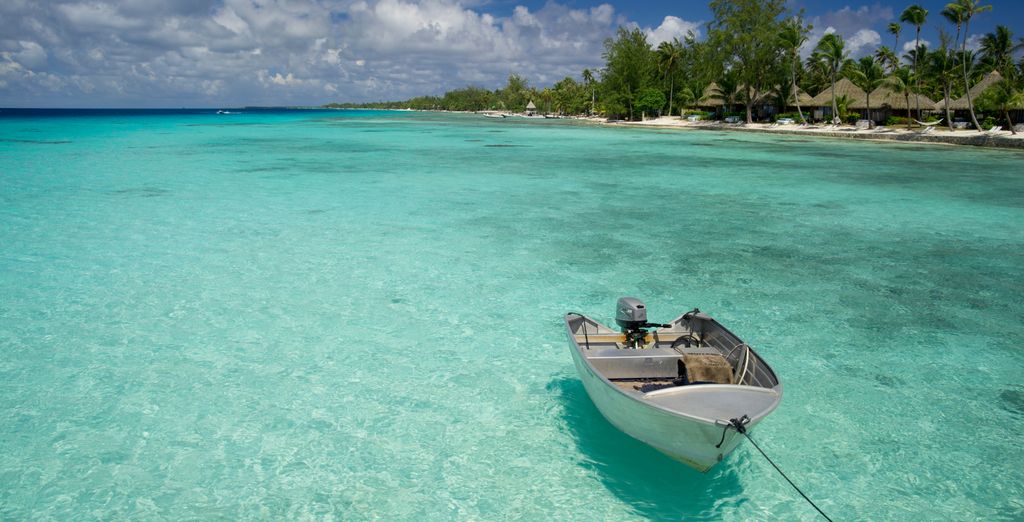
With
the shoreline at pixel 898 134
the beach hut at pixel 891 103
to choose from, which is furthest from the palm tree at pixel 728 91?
the beach hut at pixel 891 103

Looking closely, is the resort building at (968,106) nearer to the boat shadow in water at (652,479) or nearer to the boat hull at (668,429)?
the boat shadow in water at (652,479)

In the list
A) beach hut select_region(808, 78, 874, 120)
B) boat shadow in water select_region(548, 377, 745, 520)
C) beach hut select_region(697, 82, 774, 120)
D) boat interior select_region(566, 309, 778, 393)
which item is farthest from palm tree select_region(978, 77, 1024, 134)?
boat shadow in water select_region(548, 377, 745, 520)

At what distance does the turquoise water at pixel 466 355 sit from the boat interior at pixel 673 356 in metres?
0.64

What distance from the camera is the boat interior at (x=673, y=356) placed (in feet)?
17.5

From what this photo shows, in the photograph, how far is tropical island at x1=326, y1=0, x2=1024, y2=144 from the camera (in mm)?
46438

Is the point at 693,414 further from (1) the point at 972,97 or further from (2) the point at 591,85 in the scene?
(2) the point at 591,85

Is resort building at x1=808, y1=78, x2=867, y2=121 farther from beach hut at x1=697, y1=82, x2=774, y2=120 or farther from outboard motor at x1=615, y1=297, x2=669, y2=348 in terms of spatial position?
outboard motor at x1=615, y1=297, x2=669, y2=348

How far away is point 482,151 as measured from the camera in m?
38.7

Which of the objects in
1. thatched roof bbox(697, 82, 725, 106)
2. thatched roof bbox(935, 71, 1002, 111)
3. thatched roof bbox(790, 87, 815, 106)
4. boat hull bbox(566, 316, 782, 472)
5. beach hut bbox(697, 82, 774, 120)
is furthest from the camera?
thatched roof bbox(697, 82, 725, 106)

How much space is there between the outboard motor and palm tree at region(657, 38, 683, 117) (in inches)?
3565

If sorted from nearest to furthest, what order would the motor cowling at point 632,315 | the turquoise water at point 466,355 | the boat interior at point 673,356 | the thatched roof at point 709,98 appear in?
the turquoise water at point 466,355
the boat interior at point 673,356
the motor cowling at point 632,315
the thatched roof at point 709,98

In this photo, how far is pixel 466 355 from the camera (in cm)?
775

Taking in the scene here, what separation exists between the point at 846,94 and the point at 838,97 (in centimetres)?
131

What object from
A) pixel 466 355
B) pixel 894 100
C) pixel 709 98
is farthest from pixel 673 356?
pixel 709 98
